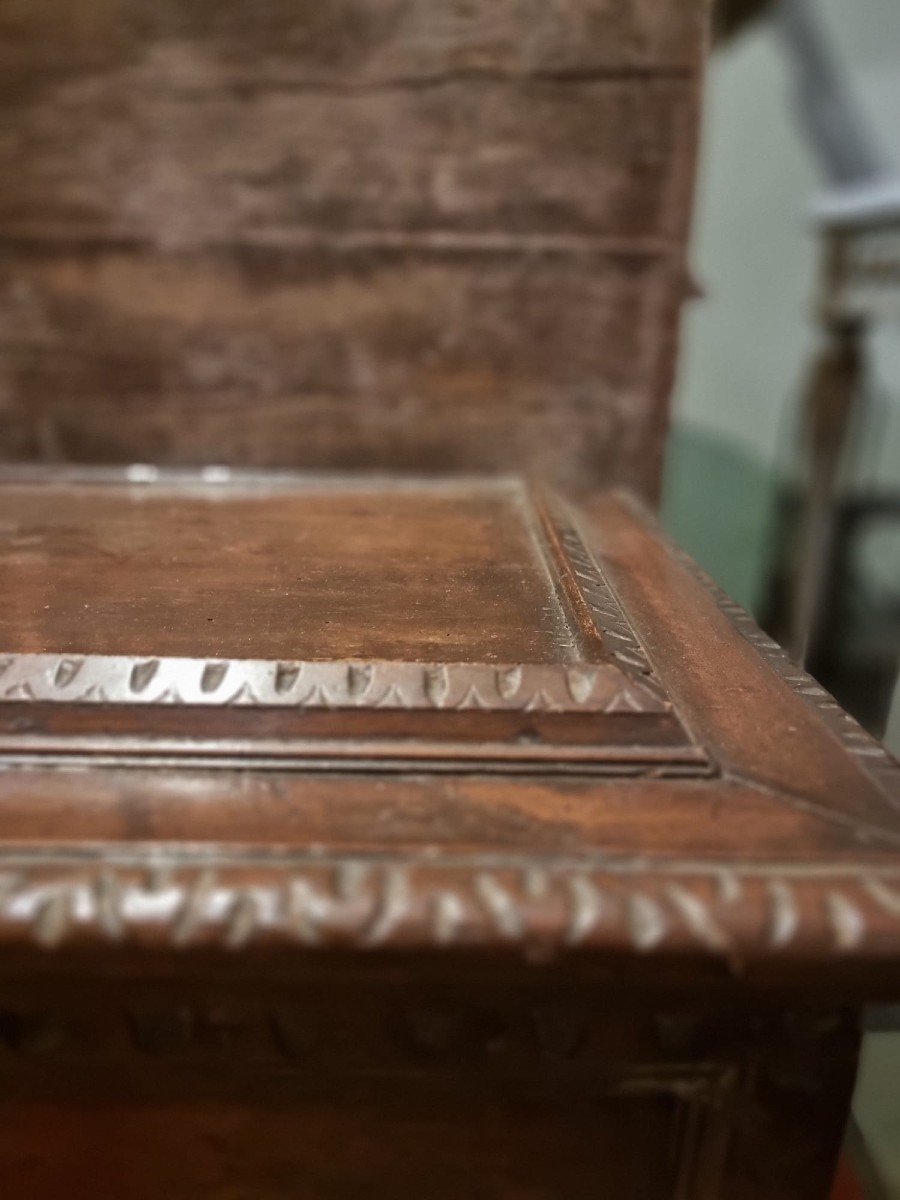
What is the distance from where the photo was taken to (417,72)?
30.9 inches

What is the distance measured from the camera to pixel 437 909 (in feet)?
1.03

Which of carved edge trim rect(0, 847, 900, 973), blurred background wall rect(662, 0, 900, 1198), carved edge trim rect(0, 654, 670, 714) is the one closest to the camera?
carved edge trim rect(0, 847, 900, 973)

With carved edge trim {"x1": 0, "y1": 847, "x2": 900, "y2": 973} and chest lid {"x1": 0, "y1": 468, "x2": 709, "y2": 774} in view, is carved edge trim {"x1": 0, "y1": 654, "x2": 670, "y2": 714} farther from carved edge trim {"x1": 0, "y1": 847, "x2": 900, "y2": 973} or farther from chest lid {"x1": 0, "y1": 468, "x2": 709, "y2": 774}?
carved edge trim {"x1": 0, "y1": 847, "x2": 900, "y2": 973}

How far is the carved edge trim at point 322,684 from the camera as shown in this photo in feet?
1.36

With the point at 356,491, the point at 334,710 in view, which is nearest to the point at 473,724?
the point at 334,710

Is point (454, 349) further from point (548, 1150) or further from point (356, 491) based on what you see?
point (548, 1150)

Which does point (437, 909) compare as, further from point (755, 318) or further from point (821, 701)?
point (755, 318)

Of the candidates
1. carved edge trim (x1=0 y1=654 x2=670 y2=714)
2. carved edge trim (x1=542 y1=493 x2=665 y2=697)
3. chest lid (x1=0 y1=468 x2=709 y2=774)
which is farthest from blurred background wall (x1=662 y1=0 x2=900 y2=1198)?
carved edge trim (x1=0 y1=654 x2=670 y2=714)

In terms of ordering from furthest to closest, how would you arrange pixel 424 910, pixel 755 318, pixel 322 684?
pixel 755 318, pixel 322 684, pixel 424 910

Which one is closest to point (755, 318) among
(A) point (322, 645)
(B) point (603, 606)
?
(B) point (603, 606)

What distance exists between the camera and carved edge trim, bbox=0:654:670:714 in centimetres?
42

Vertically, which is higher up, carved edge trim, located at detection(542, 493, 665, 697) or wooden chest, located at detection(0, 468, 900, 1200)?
carved edge trim, located at detection(542, 493, 665, 697)

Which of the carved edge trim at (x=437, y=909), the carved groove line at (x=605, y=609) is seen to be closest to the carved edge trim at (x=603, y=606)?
the carved groove line at (x=605, y=609)

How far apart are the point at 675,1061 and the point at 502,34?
0.82 meters
